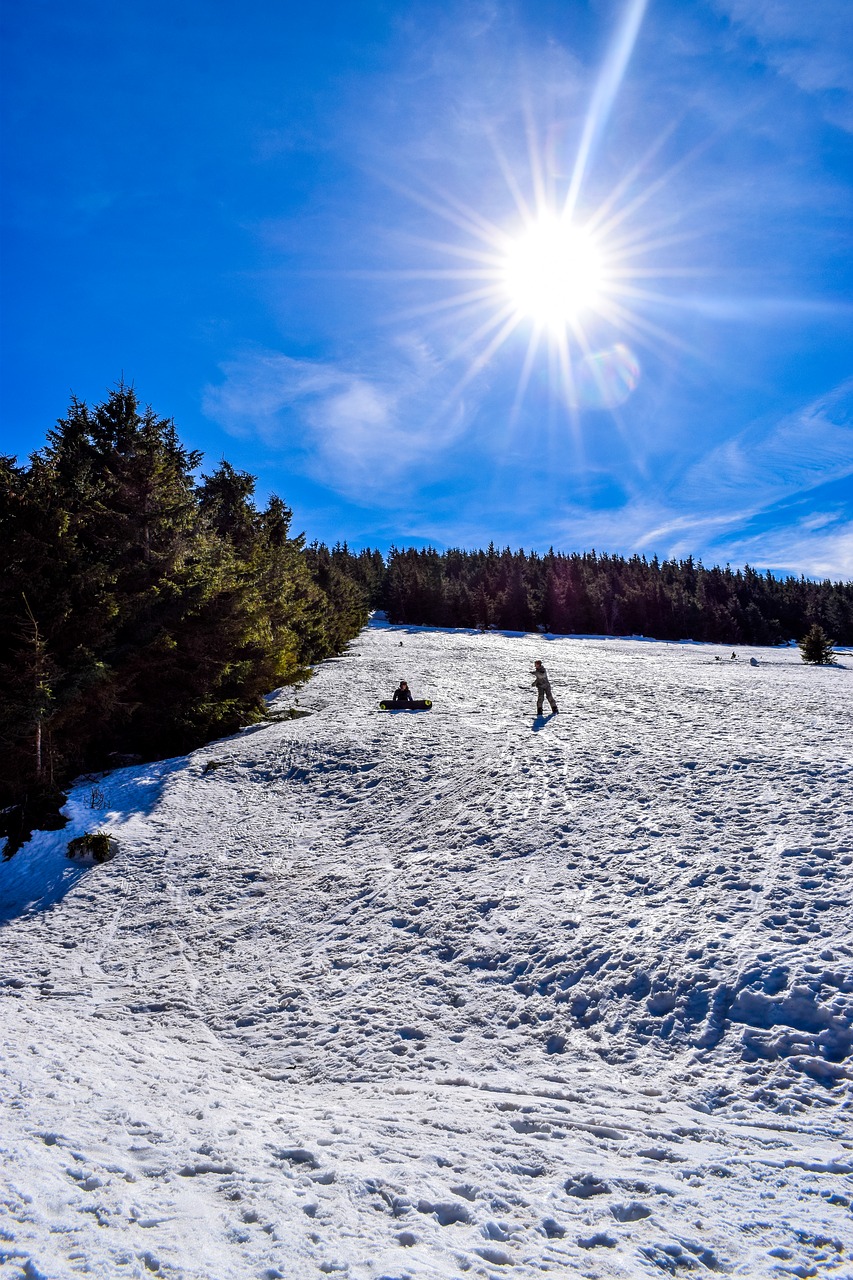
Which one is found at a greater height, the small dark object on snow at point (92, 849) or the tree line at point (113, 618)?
the tree line at point (113, 618)

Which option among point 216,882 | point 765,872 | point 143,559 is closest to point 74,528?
point 143,559

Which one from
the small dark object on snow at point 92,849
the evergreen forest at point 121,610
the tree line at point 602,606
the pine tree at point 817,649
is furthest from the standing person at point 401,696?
the tree line at point 602,606

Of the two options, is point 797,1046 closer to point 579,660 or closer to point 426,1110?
point 426,1110

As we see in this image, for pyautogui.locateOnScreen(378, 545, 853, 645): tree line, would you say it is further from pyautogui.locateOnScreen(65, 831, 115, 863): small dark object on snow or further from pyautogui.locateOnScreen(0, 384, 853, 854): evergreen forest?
pyautogui.locateOnScreen(65, 831, 115, 863): small dark object on snow

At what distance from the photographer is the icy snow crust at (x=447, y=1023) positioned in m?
3.75

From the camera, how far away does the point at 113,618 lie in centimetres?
1530

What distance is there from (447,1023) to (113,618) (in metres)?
13.6

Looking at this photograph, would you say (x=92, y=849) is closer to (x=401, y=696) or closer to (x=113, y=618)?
(x=113, y=618)

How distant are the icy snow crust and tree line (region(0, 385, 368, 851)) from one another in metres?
2.38

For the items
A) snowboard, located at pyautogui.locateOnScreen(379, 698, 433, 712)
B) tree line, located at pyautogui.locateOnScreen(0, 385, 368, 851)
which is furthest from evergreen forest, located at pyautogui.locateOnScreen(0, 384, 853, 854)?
snowboard, located at pyautogui.locateOnScreen(379, 698, 433, 712)

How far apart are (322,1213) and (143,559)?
17.5 meters

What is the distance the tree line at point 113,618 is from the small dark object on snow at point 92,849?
Result: 1534 mm

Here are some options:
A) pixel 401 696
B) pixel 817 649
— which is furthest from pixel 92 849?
pixel 817 649

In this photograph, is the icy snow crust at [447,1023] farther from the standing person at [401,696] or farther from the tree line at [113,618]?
the standing person at [401,696]
